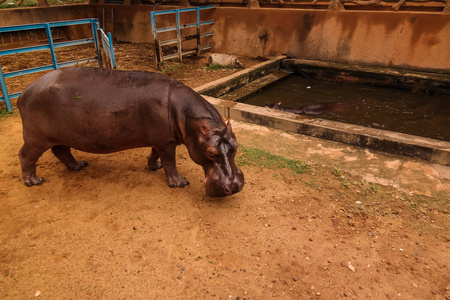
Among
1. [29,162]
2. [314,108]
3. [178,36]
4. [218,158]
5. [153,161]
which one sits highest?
[178,36]

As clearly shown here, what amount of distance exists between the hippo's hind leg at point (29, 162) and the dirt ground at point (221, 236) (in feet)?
0.44

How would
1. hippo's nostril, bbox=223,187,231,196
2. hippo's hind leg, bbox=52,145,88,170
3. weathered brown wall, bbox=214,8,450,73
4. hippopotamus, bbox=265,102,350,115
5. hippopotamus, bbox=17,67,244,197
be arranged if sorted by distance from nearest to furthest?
1. hippo's nostril, bbox=223,187,231,196
2. hippopotamus, bbox=17,67,244,197
3. hippo's hind leg, bbox=52,145,88,170
4. hippopotamus, bbox=265,102,350,115
5. weathered brown wall, bbox=214,8,450,73

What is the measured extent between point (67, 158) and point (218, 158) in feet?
7.75

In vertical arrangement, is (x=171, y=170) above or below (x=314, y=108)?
above

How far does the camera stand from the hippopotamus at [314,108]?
22.4 feet

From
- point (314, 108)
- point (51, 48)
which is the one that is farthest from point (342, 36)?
point (51, 48)

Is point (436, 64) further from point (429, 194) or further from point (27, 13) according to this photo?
point (27, 13)

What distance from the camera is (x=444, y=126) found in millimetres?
6145

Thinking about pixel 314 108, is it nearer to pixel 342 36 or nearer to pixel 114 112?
A: pixel 342 36

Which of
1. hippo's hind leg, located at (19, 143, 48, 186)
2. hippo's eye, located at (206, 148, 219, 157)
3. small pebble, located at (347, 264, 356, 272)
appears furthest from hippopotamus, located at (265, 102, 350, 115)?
hippo's hind leg, located at (19, 143, 48, 186)

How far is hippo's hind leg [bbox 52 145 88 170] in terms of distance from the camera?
4258 millimetres

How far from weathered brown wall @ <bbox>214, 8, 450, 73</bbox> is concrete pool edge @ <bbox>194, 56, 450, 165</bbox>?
14.3 feet

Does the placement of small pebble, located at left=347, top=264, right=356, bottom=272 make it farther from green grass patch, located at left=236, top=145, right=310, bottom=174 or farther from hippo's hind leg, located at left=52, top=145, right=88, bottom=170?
hippo's hind leg, located at left=52, top=145, right=88, bottom=170

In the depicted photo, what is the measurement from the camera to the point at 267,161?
4586 mm
